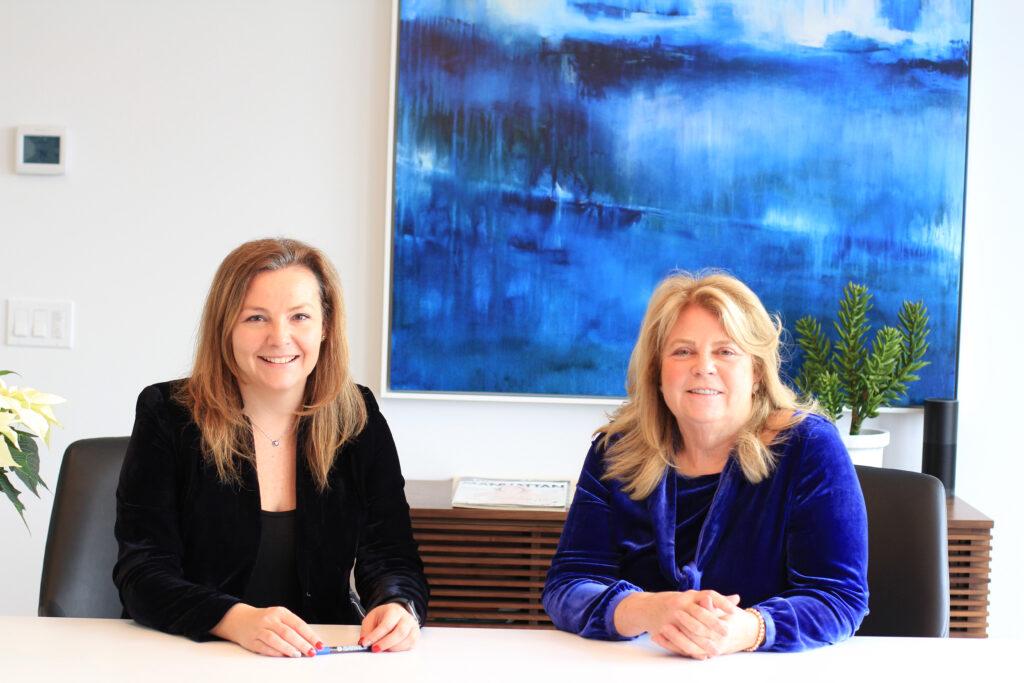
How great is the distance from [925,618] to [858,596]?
290 mm

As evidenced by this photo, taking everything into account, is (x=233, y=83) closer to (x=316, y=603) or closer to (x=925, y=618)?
(x=316, y=603)

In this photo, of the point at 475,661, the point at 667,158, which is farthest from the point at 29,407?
the point at 667,158

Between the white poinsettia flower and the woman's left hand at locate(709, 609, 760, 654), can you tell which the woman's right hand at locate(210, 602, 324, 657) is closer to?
the white poinsettia flower

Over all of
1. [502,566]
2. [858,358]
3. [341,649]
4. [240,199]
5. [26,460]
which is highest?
[240,199]

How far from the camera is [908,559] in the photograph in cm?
196

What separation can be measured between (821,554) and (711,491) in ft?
0.70

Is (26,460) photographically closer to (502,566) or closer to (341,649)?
(341,649)

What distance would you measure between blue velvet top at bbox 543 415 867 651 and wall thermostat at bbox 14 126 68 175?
1.88 meters

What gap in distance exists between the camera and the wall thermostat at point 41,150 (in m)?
2.98

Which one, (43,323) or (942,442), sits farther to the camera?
(43,323)

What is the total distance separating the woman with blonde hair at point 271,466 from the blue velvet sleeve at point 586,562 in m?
0.24

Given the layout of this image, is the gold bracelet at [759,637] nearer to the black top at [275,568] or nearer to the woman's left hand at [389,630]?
the woman's left hand at [389,630]

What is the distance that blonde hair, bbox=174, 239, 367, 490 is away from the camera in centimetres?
190

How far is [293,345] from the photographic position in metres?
1.89
